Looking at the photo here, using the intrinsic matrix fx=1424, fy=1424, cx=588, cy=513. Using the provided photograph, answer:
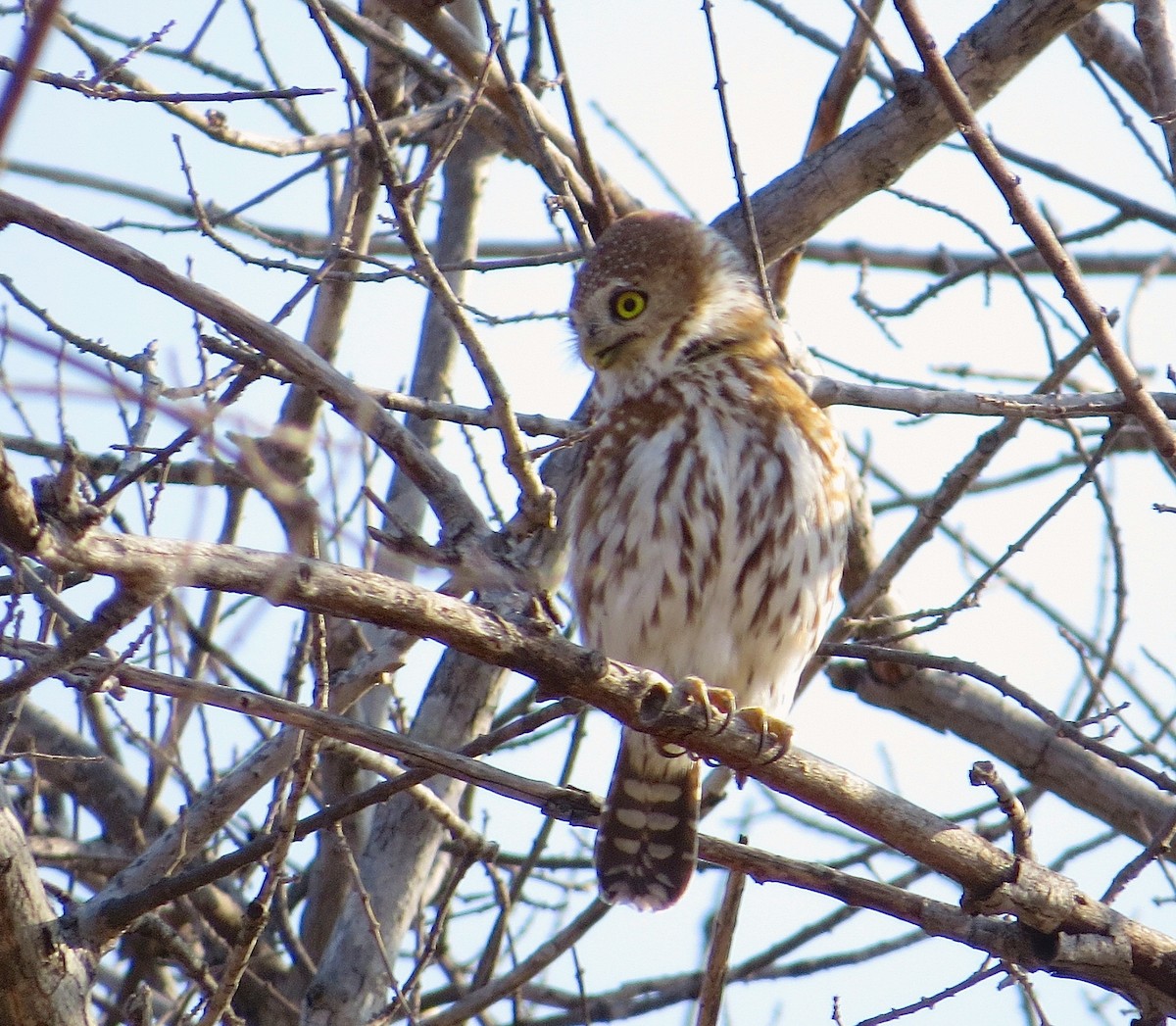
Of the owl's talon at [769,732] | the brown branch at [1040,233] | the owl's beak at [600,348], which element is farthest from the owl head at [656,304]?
the brown branch at [1040,233]

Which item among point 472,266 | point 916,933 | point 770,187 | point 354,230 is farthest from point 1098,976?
point 354,230

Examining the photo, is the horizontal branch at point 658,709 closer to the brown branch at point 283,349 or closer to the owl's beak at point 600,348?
the brown branch at point 283,349

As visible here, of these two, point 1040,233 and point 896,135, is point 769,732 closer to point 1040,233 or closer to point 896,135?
point 1040,233

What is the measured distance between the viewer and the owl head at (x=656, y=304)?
4.73m

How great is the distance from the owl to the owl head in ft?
0.04

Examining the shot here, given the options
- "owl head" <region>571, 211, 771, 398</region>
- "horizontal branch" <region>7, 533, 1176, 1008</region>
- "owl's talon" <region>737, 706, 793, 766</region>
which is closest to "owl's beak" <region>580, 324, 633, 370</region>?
"owl head" <region>571, 211, 771, 398</region>

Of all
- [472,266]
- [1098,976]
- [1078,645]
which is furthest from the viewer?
[1078,645]

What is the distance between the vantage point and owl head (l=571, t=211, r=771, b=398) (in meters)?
4.73

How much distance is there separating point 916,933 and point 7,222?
3647 mm

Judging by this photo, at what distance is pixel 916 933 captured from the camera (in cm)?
477

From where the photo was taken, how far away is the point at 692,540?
4254 millimetres

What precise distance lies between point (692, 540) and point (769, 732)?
2.98 feet

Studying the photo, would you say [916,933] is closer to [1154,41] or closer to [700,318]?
[700,318]

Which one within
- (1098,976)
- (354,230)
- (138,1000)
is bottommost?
(138,1000)
